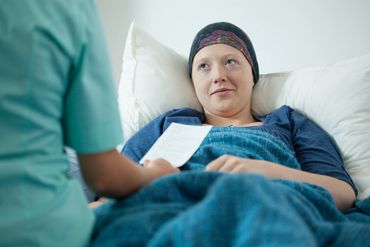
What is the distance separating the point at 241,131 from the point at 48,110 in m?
0.67

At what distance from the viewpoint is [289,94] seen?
50.4 inches

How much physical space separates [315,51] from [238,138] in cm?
74

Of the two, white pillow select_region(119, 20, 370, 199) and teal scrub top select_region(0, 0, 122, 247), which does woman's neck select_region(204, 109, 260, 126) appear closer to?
white pillow select_region(119, 20, 370, 199)

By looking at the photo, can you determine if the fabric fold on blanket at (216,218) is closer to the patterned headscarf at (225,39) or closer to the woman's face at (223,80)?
the woman's face at (223,80)

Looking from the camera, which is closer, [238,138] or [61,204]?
[61,204]

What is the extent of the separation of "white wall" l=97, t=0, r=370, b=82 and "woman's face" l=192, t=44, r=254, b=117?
333 millimetres

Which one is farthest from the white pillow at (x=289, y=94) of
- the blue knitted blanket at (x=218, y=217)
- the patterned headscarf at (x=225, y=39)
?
the blue knitted blanket at (x=218, y=217)

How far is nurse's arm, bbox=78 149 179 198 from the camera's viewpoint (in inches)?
19.2

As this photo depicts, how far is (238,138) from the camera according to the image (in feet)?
3.13

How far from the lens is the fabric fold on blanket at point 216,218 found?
43 centimetres

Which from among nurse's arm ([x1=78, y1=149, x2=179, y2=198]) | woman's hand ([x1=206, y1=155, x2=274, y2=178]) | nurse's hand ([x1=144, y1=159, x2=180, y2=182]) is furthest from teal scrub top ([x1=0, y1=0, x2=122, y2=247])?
woman's hand ([x1=206, y1=155, x2=274, y2=178])

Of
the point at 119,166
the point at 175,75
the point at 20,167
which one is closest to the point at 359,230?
the point at 119,166

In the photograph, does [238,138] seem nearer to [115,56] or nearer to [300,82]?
[300,82]

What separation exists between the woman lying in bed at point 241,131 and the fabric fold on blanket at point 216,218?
0.21 metres
